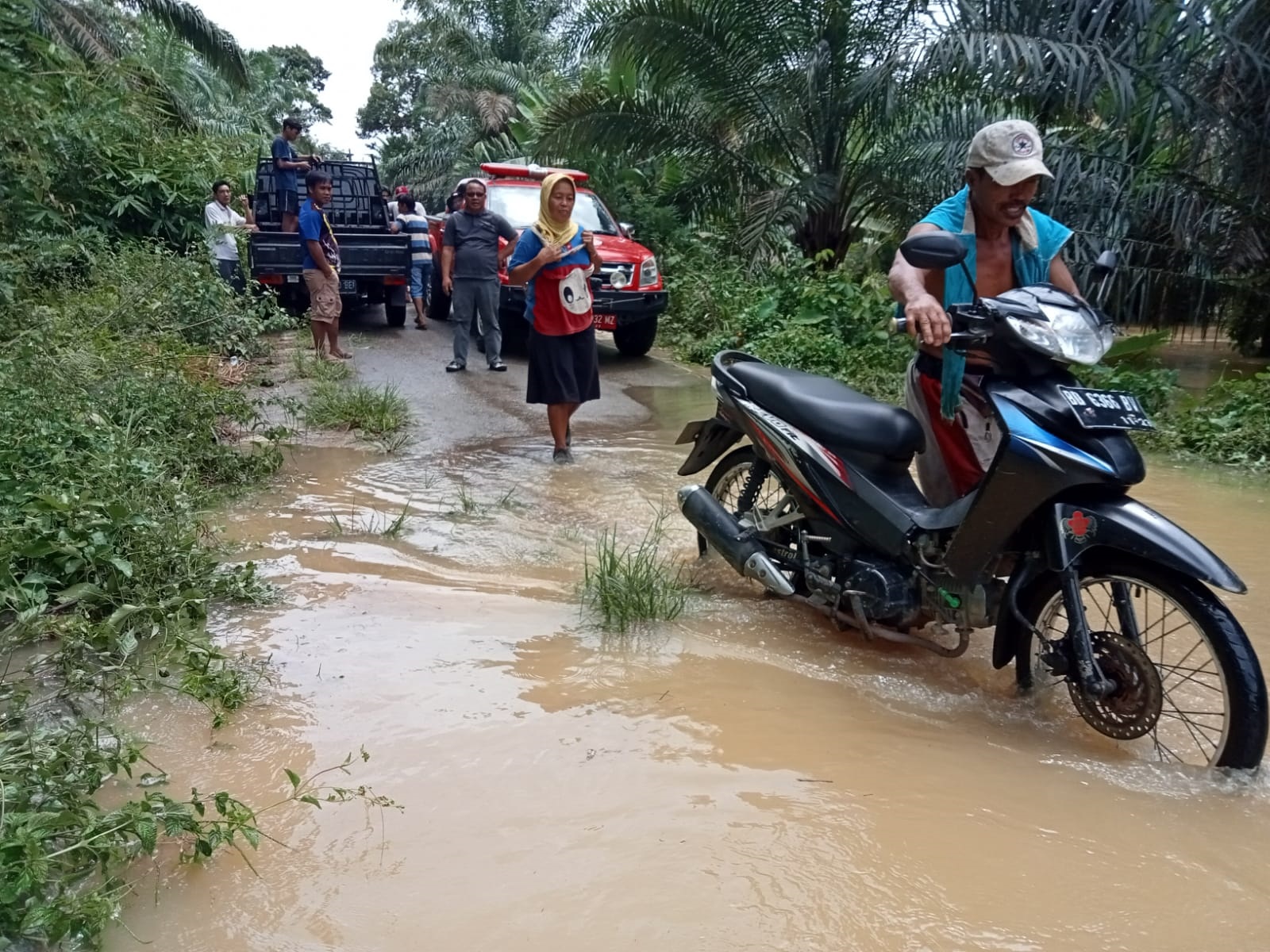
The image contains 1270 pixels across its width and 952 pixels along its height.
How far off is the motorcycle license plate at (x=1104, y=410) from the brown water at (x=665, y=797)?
3.22ft

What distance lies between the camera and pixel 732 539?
14.3 feet

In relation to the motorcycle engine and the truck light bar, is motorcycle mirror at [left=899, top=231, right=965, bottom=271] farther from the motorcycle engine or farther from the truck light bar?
the truck light bar

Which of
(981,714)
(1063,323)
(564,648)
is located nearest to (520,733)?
(564,648)

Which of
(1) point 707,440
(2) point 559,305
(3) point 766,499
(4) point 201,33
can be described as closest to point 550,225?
(2) point 559,305

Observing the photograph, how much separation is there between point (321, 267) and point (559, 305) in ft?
12.0

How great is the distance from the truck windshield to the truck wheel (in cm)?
113

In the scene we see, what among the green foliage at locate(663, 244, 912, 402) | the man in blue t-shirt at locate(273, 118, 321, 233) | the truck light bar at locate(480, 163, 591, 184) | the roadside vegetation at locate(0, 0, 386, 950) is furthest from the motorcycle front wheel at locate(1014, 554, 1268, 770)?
the man in blue t-shirt at locate(273, 118, 321, 233)

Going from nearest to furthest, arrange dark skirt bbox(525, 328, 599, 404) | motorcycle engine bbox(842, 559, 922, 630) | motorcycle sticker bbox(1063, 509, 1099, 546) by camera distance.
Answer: motorcycle sticker bbox(1063, 509, 1099, 546)
motorcycle engine bbox(842, 559, 922, 630)
dark skirt bbox(525, 328, 599, 404)

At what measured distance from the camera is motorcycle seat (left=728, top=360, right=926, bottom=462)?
3.84 metres

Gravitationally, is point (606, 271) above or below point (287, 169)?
below

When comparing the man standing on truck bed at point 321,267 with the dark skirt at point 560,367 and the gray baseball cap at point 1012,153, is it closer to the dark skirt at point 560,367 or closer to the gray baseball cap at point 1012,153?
the dark skirt at point 560,367

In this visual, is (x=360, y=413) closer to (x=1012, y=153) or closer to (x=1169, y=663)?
(x=1012, y=153)

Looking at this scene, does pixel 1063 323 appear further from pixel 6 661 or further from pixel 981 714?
pixel 6 661

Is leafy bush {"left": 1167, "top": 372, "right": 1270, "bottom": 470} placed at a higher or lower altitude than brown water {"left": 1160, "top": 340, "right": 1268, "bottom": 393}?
lower
